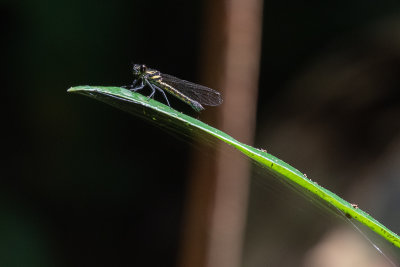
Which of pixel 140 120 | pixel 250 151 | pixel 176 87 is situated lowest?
pixel 140 120

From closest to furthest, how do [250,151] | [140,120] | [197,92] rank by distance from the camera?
[250,151] < [197,92] < [140,120]

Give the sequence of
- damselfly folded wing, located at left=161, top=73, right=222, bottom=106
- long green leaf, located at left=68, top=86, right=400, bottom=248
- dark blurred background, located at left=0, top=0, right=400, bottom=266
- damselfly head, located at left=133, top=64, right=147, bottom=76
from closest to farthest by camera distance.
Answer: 1. long green leaf, located at left=68, top=86, right=400, bottom=248
2. damselfly folded wing, located at left=161, top=73, right=222, bottom=106
3. damselfly head, located at left=133, top=64, right=147, bottom=76
4. dark blurred background, located at left=0, top=0, right=400, bottom=266

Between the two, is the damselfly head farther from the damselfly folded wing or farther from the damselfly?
the damselfly folded wing

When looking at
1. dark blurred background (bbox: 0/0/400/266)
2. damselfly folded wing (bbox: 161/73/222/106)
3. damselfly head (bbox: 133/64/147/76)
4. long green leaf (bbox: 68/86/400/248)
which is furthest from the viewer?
dark blurred background (bbox: 0/0/400/266)

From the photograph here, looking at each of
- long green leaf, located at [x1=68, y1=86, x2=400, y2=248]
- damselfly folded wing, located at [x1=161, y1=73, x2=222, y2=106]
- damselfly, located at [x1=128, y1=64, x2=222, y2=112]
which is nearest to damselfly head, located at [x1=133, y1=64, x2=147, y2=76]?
damselfly, located at [x1=128, y1=64, x2=222, y2=112]

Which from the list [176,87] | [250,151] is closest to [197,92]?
[176,87]

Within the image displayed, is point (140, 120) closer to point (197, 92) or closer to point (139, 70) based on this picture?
point (139, 70)
